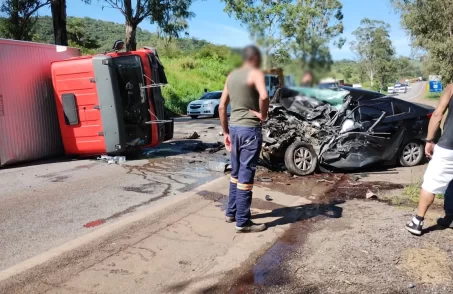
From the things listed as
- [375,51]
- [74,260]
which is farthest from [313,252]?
Result: [74,260]

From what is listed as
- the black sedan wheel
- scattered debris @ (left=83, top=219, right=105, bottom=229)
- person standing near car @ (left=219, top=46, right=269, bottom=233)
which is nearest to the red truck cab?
scattered debris @ (left=83, top=219, right=105, bottom=229)

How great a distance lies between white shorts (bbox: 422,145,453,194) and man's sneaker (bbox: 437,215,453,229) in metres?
0.49

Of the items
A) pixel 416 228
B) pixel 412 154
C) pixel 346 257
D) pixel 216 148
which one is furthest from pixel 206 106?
pixel 346 257

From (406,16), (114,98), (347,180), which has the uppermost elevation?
(406,16)

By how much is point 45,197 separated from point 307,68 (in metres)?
5.42

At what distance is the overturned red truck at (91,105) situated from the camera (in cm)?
857

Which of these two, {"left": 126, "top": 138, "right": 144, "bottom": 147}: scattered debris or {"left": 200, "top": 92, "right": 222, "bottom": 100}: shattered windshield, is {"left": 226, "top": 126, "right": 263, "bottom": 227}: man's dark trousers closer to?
{"left": 126, "top": 138, "right": 144, "bottom": 147}: scattered debris

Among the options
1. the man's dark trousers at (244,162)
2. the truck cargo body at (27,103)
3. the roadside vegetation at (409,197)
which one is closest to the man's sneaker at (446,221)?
the roadside vegetation at (409,197)

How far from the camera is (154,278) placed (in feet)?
11.7

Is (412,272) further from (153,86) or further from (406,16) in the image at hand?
(406,16)

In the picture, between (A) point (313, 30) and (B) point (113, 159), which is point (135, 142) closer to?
(B) point (113, 159)

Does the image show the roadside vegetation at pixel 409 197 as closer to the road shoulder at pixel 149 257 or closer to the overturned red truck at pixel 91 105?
the road shoulder at pixel 149 257

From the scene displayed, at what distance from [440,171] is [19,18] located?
77.5ft

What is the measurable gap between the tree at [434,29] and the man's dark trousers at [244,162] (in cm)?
2653
